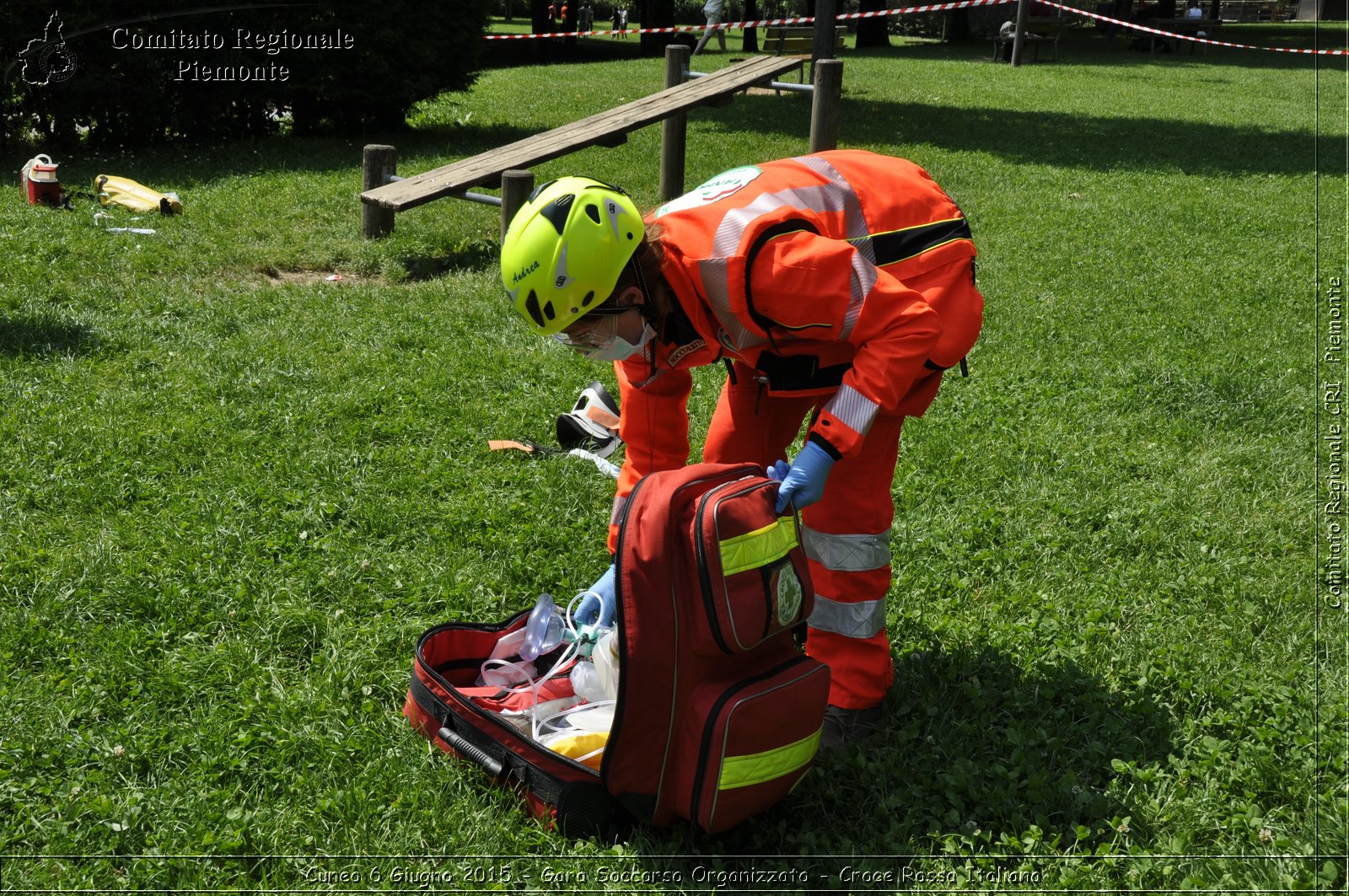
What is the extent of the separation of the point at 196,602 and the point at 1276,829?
3.28 m

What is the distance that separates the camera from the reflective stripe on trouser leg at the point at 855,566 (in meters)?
2.99

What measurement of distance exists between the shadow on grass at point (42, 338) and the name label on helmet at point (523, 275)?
4.17 meters

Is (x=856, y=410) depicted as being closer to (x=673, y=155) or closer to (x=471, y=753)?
(x=471, y=753)

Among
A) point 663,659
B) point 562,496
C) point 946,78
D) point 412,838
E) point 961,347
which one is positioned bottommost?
point 412,838

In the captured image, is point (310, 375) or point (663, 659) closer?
point (663, 659)

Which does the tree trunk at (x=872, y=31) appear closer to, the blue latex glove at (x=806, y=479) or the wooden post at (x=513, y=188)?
the wooden post at (x=513, y=188)

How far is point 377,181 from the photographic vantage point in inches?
340

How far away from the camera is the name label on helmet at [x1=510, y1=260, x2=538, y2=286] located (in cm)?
270

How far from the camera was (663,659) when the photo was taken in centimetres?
257

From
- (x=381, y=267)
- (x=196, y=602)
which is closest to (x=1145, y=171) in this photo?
(x=381, y=267)

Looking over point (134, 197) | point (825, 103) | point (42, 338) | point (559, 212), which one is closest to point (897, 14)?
point (825, 103)

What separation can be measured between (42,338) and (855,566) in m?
5.05

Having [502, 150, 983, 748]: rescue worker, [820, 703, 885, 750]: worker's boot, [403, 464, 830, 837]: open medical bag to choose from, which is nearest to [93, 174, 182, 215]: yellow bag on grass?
[502, 150, 983, 748]: rescue worker

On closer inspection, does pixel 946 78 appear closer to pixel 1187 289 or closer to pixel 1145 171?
pixel 1145 171
